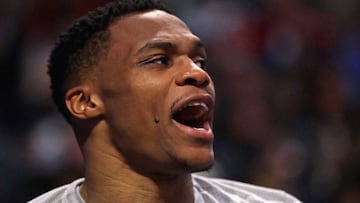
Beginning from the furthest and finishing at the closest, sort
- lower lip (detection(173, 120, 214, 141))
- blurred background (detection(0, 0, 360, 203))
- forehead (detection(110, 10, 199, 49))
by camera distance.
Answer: blurred background (detection(0, 0, 360, 203)) → forehead (detection(110, 10, 199, 49)) → lower lip (detection(173, 120, 214, 141))

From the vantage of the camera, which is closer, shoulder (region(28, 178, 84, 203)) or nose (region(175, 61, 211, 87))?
nose (region(175, 61, 211, 87))

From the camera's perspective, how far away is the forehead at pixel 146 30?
2.97m

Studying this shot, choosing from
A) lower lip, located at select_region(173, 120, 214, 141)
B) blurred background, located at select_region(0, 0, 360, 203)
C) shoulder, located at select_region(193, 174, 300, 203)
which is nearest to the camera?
lower lip, located at select_region(173, 120, 214, 141)

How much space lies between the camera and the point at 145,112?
291 cm

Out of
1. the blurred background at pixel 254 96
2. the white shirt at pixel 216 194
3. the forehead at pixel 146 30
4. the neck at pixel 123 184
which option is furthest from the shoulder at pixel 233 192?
the blurred background at pixel 254 96

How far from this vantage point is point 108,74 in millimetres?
2977

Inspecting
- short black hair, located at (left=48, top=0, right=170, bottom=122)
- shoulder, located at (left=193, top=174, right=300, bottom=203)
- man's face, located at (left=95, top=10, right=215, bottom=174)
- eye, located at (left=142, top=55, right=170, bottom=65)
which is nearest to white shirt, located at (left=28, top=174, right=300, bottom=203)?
shoulder, located at (left=193, top=174, right=300, bottom=203)

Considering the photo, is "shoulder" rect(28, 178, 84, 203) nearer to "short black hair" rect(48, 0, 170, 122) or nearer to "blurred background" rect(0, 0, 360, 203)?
"short black hair" rect(48, 0, 170, 122)

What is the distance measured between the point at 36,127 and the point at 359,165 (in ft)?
7.05

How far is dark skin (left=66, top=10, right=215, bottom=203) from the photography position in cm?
287

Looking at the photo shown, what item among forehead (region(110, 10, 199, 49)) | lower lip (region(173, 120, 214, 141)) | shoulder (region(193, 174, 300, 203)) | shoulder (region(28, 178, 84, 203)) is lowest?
shoulder (region(193, 174, 300, 203))

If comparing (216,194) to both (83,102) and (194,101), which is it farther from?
(83,102)

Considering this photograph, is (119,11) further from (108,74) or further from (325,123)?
(325,123)

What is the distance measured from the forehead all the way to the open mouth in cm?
22
